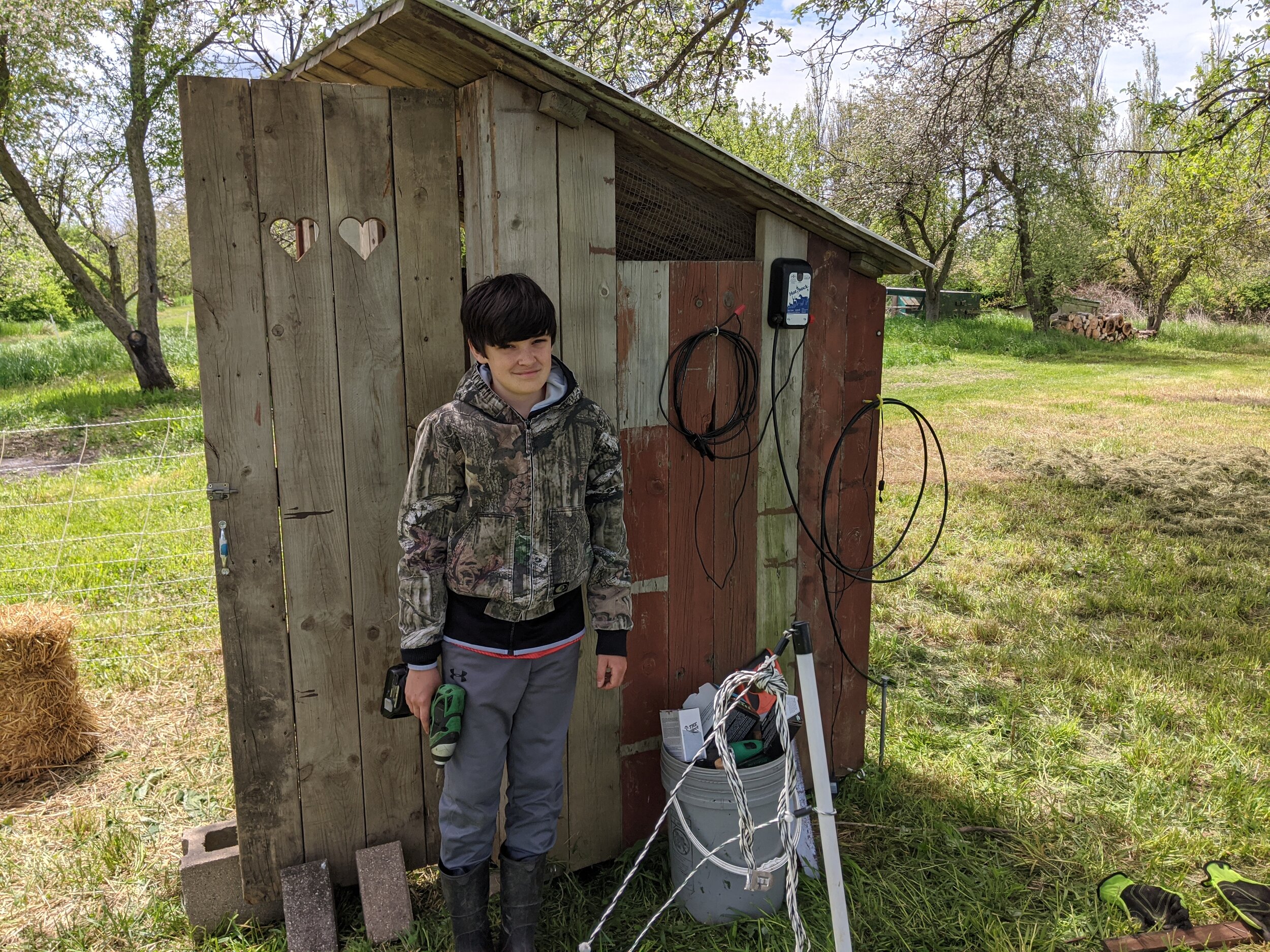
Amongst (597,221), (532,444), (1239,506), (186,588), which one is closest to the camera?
(532,444)

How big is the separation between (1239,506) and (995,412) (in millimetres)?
4705

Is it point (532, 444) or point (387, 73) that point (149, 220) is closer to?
point (387, 73)

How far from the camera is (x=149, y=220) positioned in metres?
15.6

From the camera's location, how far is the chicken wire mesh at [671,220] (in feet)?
9.67

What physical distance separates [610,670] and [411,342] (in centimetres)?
119

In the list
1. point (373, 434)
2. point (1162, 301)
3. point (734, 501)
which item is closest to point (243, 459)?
point (373, 434)

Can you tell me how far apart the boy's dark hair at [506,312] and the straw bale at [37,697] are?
108 inches

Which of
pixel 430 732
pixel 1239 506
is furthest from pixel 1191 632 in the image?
pixel 430 732

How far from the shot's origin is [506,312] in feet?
7.43

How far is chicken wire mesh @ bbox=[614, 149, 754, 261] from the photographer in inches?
116

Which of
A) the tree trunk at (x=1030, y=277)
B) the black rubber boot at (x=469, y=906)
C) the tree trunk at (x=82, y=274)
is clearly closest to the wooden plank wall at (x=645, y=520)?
the black rubber boot at (x=469, y=906)

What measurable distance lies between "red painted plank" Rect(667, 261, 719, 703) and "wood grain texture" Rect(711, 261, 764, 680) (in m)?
0.03

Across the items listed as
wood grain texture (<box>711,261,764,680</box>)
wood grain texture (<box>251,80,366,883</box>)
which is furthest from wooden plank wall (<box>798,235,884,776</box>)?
wood grain texture (<box>251,80,366,883</box>)

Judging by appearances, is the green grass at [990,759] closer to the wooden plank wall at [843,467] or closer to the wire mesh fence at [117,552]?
the wire mesh fence at [117,552]
